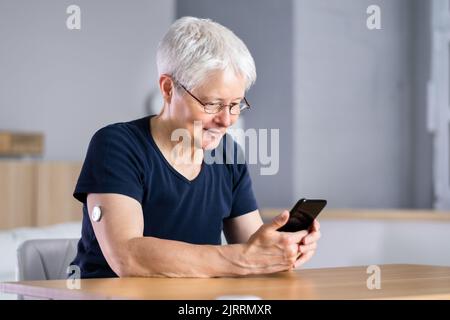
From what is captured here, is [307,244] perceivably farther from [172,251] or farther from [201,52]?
[201,52]

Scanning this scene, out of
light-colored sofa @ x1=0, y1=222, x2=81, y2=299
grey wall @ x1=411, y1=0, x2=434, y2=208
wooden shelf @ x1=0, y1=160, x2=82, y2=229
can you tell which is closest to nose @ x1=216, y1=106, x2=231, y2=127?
light-colored sofa @ x1=0, y1=222, x2=81, y2=299

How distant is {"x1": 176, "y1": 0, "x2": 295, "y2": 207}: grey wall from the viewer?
4.93 metres

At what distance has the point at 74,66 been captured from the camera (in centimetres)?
497

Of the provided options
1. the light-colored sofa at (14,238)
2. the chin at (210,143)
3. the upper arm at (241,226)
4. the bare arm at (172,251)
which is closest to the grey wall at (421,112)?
the light-colored sofa at (14,238)

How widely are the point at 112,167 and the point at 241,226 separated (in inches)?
18.5

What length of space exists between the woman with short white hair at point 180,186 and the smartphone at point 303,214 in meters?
0.02

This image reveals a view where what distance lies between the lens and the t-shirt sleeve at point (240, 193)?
226cm

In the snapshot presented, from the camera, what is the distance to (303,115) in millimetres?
4934

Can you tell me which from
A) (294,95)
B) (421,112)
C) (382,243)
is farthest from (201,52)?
(421,112)

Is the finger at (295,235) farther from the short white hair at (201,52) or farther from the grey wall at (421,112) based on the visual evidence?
the grey wall at (421,112)

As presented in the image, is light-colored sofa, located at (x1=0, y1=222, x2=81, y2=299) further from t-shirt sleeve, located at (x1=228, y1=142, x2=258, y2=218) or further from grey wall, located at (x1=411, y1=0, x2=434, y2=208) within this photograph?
grey wall, located at (x1=411, y1=0, x2=434, y2=208)

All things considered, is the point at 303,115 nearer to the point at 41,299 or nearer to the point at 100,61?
the point at 100,61
